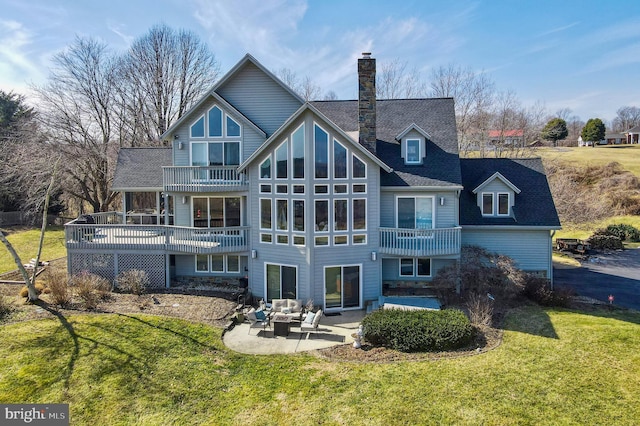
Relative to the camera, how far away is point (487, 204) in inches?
766

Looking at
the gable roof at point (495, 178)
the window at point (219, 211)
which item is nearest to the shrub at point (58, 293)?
the window at point (219, 211)

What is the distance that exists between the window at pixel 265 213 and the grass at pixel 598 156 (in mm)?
37527

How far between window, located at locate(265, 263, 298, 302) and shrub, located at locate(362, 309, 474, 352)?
4558 mm

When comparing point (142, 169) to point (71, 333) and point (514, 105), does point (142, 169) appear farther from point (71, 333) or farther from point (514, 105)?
point (514, 105)

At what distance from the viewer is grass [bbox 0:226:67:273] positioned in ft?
79.5

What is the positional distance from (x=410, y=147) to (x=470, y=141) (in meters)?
21.9

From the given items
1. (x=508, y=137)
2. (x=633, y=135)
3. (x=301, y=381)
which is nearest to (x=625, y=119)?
(x=633, y=135)

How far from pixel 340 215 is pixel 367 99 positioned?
5459 mm

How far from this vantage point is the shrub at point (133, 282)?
715 inches

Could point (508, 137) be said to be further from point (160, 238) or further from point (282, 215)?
point (160, 238)

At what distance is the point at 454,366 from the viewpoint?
1170cm

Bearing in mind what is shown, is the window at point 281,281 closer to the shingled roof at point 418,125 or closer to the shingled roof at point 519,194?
the shingled roof at point 418,125

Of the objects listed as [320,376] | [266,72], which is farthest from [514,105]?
[320,376]

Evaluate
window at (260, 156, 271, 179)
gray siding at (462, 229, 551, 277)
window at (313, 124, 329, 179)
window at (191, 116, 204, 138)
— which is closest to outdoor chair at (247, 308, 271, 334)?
window at (260, 156, 271, 179)
